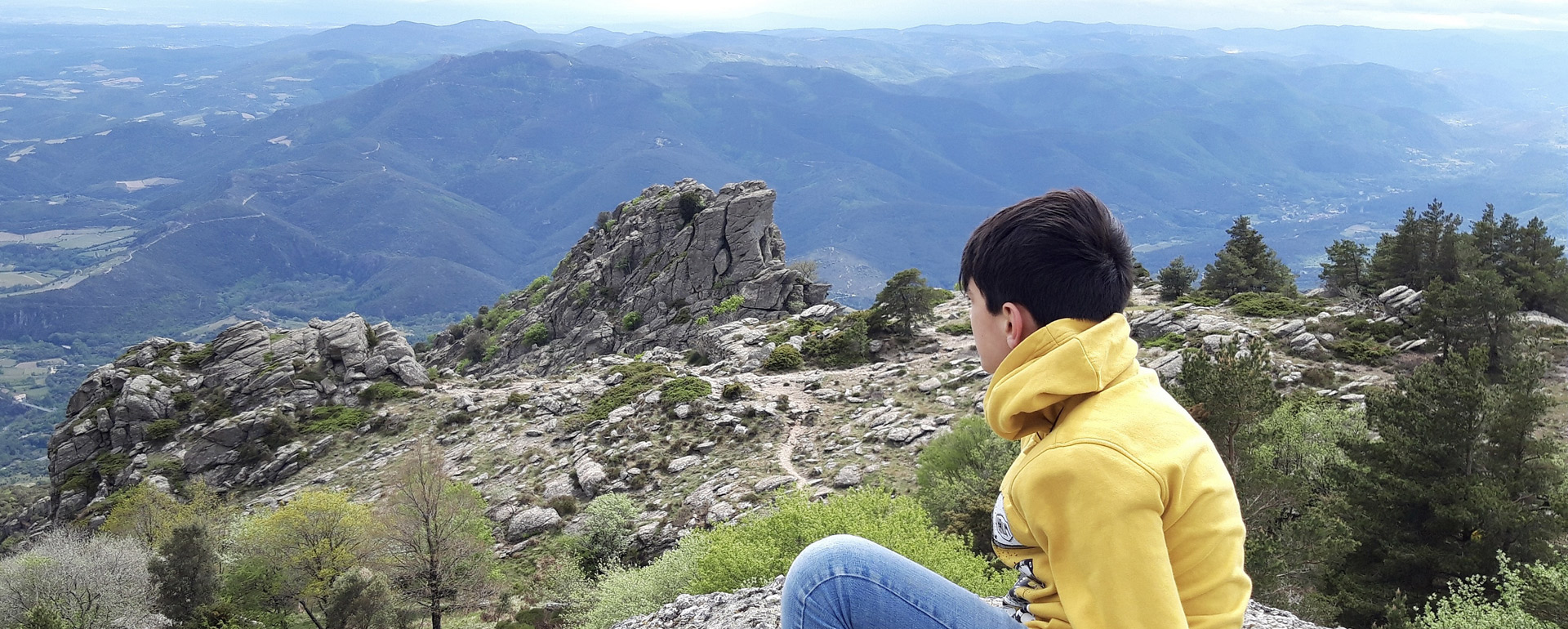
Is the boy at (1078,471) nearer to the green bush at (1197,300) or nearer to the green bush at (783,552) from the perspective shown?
the green bush at (783,552)

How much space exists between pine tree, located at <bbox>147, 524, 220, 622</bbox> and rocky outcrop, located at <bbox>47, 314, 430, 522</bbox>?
48.7 ft

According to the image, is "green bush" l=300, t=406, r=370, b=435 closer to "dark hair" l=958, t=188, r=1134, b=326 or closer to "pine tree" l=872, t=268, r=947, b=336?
"pine tree" l=872, t=268, r=947, b=336

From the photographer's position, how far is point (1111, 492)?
2885 millimetres

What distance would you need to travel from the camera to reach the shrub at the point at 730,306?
198ft

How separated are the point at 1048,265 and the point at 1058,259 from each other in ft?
0.17

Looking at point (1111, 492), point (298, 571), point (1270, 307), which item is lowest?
point (298, 571)

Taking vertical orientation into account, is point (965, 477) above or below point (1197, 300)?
above

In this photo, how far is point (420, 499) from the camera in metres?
23.8

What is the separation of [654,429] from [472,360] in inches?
1861

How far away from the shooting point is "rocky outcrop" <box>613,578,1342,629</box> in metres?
10.4

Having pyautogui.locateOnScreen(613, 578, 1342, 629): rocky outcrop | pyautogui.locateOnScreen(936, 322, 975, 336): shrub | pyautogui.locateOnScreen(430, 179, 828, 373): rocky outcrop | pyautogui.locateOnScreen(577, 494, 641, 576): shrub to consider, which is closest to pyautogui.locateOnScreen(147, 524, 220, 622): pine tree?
pyautogui.locateOnScreen(577, 494, 641, 576): shrub

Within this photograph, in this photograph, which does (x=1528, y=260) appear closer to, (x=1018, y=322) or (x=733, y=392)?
(x=733, y=392)

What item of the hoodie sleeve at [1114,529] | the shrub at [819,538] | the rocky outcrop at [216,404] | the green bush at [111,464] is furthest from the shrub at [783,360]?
the hoodie sleeve at [1114,529]

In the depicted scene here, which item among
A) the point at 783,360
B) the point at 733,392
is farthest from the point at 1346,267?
the point at 733,392
